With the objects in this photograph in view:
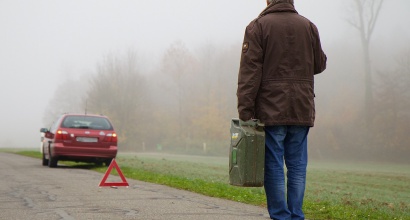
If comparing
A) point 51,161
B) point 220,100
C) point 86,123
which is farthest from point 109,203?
point 220,100

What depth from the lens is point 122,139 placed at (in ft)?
239

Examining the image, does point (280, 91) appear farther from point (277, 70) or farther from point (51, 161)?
point (51, 161)

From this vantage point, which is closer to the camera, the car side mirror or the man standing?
the man standing

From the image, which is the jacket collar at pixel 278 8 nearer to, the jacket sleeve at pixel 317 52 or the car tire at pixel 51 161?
the jacket sleeve at pixel 317 52

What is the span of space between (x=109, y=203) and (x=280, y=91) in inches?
203

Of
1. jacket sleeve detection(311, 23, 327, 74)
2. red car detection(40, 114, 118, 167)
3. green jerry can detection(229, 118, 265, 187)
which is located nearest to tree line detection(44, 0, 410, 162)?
Answer: red car detection(40, 114, 118, 167)

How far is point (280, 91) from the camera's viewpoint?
5.63 meters

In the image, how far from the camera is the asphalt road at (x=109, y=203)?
873 cm

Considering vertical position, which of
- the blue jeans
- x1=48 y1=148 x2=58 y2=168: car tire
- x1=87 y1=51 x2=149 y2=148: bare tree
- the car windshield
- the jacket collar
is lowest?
x1=87 y1=51 x2=149 y2=148: bare tree

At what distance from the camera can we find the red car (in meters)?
20.7

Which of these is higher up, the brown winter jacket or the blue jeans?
the brown winter jacket

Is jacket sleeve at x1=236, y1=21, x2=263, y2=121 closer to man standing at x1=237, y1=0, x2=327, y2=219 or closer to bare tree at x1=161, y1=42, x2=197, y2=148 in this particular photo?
man standing at x1=237, y1=0, x2=327, y2=219

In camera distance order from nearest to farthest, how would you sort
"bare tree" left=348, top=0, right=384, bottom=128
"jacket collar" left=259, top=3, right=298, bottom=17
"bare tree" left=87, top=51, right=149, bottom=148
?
1. "jacket collar" left=259, top=3, right=298, bottom=17
2. "bare tree" left=348, top=0, right=384, bottom=128
3. "bare tree" left=87, top=51, right=149, bottom=148

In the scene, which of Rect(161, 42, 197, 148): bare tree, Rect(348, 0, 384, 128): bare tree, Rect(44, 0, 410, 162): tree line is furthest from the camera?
Rect(161, 42, 197, 148): bare tree
